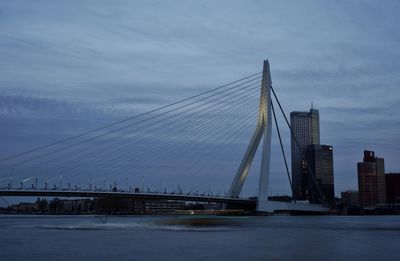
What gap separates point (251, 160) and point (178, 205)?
117145 mm

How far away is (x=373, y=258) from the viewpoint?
21.3m

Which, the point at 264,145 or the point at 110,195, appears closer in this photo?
the point at 264,145

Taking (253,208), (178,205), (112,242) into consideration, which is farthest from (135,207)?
(112,242)

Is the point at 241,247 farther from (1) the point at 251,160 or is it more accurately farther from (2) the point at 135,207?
(2) the point at 135,207

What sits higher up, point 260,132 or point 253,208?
point 260,132

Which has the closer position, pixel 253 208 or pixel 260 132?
pixel 260 132

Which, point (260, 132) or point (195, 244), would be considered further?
point (260, 132)

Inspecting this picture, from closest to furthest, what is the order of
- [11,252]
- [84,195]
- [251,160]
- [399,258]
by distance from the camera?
[399,258]
[11,252]
[251,160]
[84,195]

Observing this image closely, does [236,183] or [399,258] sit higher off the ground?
[236,183]

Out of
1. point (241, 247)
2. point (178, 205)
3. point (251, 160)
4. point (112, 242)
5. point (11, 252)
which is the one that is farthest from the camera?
point (178, 205)

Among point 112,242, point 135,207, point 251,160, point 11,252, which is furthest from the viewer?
point 135,207

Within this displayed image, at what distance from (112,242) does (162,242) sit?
2.51 metres

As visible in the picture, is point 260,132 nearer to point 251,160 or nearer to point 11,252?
point 251,160

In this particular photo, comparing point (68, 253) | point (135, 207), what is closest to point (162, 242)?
point (68, 253)
